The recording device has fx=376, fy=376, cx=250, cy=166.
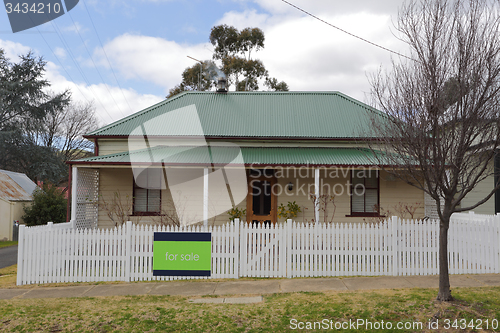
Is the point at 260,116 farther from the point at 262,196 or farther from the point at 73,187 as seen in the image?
the point at 73,187

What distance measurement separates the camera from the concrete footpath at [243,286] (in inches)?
305

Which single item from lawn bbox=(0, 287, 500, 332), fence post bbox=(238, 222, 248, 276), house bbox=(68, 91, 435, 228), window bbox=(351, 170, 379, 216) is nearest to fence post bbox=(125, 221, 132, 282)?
lawn bbox=(0, 287, 500, 332)

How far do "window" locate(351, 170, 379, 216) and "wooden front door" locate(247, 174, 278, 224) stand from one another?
314 cm

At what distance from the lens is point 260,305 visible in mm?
6746

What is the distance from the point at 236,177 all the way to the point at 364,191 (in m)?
5.11

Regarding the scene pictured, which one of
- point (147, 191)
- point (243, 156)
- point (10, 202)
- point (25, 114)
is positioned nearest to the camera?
point (243, 156)

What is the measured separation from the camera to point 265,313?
627 centimetres

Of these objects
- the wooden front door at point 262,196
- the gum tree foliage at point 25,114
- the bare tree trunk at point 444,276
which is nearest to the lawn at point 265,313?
the bare tree trunk at point 444,276

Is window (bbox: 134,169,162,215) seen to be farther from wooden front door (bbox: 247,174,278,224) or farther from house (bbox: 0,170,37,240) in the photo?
house (bbox: 0,170,37,240)

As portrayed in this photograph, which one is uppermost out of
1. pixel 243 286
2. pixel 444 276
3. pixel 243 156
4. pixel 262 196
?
pixel 243 156

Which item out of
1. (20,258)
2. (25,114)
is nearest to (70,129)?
(25,114)

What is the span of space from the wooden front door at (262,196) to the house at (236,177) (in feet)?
0.13

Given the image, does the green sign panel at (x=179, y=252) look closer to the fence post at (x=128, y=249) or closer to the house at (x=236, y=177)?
the fence post at (x=128, y=249)

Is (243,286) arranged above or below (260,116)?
below
